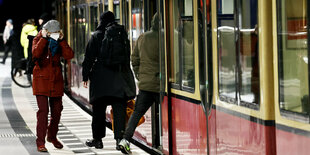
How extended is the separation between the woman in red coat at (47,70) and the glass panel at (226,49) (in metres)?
3.53

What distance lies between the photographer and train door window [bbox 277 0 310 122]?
4852mm

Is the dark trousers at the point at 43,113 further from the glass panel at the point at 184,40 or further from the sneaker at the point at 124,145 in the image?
the glass panel at the point at 184,40

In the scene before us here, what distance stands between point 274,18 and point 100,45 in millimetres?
4429

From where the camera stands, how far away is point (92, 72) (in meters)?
9.52

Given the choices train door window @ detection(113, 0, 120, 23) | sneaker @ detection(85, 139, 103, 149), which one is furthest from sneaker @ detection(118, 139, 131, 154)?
train door window @ detection(113, 0, 120, 23)

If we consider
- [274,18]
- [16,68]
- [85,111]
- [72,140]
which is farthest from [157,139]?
[16,68]

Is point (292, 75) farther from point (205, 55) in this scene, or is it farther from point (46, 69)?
point (46, 69)

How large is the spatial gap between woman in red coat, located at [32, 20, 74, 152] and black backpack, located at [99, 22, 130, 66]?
579 millimetres

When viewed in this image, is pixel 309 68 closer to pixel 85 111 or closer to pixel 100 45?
pixel 100 45

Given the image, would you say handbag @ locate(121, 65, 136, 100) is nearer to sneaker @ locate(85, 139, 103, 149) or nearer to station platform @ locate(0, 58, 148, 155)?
station platform @ locate(0, 58, 148, 155)

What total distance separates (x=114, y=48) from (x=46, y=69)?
3.06ft

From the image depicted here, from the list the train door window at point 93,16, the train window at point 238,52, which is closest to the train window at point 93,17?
the train door window at point 93,16

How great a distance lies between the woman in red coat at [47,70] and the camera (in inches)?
376

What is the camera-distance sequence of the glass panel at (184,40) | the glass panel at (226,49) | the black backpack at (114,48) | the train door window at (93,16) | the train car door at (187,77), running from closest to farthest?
1. the glass panel at (226,49)
2. the train car door at (187,77)
3. the glass panel at (184,40)
4. the black backpack at (114,48)
5. the train door window at (93,16)
